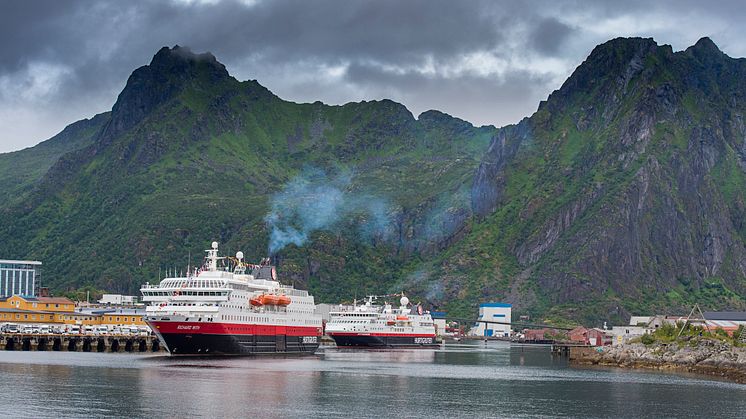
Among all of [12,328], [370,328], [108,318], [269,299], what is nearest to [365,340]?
[370,328]

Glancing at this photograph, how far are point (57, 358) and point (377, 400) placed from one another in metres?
52.1

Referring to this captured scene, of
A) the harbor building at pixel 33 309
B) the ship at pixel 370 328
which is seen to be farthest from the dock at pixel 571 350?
the harbor building at pixel 33 309

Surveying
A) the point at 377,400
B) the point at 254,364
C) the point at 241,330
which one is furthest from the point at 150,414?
the point at 241,330

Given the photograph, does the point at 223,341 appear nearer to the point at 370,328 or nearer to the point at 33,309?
the point at 33,309

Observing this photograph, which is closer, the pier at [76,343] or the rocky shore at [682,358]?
the rocky shore at [682,358]

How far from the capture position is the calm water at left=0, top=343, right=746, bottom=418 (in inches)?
2992

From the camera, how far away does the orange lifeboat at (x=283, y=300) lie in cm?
13125

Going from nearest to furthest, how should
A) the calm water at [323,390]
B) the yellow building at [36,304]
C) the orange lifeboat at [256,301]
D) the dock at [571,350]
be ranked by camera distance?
1. the calm water at [323,390]
2. the orange lifeboat at [256,301]
3. the dock at [571,350]
4. the yellow building at [36,304]

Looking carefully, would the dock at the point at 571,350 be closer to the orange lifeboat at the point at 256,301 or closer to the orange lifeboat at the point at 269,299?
the orange lifeboat at the point at 269,299

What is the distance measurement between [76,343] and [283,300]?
34.0 m

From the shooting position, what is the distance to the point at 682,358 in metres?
133

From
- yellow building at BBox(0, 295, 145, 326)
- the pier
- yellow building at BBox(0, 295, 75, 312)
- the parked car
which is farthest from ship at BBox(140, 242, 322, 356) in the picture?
yellow building at BBox(0, 295, 75, 312)

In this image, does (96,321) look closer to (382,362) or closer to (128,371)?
(382,362)

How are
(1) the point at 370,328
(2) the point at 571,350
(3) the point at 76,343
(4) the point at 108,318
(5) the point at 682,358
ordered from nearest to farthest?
(5) the point at 682,358, (3) the point at 76,343, (2) the point at 571,350, (4) the point at 108,318, (1) the point at 370,328
